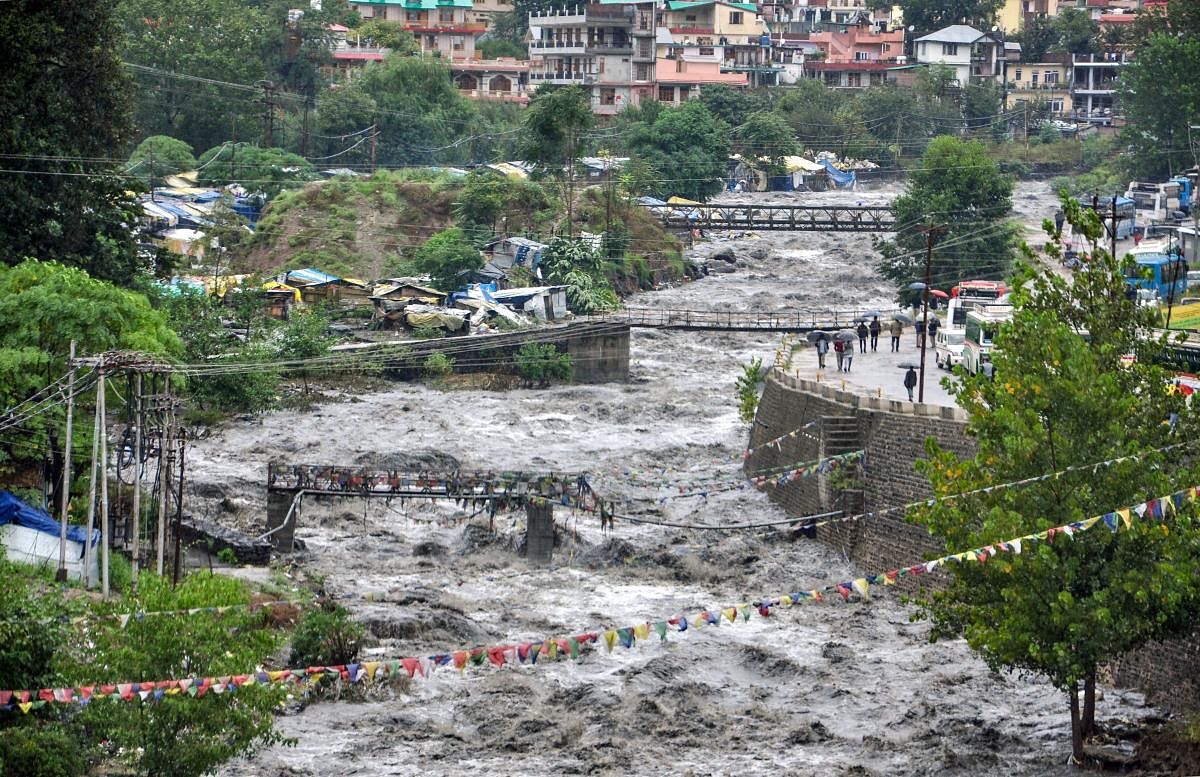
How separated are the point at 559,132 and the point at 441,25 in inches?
1796

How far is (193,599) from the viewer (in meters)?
31.1

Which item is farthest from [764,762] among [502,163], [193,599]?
[502,163]

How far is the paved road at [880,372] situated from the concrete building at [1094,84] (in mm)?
75928

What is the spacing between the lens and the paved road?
46.2 m

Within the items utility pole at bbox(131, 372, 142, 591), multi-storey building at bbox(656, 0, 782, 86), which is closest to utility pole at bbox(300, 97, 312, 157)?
multi-storey building at bbox(656, 0, 782, 86)

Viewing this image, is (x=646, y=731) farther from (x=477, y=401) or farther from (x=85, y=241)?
(x=477, y=401)

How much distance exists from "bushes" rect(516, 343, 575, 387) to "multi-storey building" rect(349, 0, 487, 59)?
63.0 metres

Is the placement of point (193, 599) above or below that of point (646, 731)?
above

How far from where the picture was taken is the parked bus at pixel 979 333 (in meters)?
46.0

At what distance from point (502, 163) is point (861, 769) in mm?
73574

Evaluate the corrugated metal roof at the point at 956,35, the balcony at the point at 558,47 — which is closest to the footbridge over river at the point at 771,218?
the balcony at the point at 558,47

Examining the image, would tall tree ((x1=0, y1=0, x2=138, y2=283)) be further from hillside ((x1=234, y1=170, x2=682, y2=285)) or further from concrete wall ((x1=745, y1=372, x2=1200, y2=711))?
hillside ((x1=234, y1=170, x2=682, y2=285))

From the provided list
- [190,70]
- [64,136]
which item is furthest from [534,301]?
[190,70]

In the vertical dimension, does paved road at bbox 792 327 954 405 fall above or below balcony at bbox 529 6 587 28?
below
